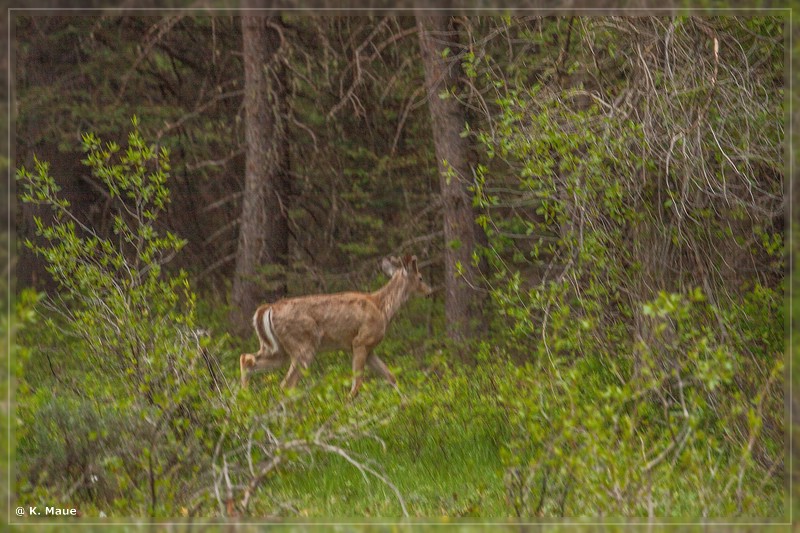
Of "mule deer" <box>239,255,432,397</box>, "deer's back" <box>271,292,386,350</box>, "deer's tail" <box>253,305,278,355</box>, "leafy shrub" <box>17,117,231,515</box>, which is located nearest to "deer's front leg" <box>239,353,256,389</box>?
"mule deer" <box>239,255,432,397</box>

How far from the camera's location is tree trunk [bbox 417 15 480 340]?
13.4 metres

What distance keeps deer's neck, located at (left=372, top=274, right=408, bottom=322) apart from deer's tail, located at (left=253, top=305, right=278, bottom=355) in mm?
1160

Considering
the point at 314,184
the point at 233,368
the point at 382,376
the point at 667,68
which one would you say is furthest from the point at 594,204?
the point at 314,184

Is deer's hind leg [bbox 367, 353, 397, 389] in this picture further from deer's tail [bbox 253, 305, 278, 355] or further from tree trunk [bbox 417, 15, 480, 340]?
tree trunk [bbox 417, 15, 480, 340]

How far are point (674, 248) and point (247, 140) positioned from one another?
330 inches

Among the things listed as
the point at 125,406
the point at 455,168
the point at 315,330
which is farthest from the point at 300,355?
the point at 125,406

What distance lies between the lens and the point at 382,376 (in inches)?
467

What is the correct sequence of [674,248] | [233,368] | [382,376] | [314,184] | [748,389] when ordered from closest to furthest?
[748,389] < [674,248] < [382,376] < [233,368] < [314,184]

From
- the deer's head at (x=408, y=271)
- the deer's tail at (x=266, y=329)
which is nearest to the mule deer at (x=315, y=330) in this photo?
the deer's tail at (x=266, y=329)

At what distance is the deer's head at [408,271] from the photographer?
12266 millimetres

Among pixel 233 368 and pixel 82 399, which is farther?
pixel 233 368

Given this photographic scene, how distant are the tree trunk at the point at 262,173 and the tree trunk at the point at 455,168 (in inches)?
88.3

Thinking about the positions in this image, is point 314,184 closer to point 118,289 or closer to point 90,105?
point 90,105

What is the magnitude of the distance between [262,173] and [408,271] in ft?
12.1
